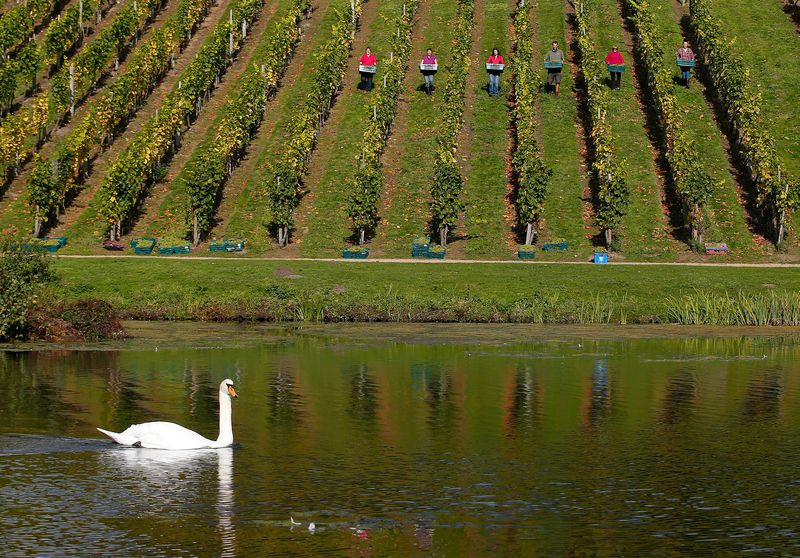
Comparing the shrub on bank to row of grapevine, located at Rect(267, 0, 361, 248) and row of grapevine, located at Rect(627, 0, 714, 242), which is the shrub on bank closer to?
row of grapevine, located at Rect(267, 0, 361, 248)

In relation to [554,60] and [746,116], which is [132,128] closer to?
[554,60]

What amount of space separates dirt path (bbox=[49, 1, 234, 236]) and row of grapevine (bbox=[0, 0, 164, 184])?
448cm

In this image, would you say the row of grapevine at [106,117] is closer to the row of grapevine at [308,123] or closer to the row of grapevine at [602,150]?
the row of grapevine at [308,123]

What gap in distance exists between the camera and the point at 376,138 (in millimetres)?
70750

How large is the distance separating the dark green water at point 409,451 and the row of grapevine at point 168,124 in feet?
76.6

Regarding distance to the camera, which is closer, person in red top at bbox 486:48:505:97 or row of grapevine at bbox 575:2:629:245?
row of grapevine at bbox 575:2:629:245

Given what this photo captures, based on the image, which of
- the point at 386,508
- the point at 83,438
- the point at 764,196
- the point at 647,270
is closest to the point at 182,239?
the point at 647,270

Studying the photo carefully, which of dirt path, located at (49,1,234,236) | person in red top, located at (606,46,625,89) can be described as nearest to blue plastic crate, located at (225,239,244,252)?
dirt path, located at (49,1,234,236)

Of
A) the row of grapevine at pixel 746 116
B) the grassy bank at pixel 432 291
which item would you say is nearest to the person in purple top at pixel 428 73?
the row of grapevine at pixel 746 116

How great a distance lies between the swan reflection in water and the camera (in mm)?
20391

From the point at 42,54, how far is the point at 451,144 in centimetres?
3545

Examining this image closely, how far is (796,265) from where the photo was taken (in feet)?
190

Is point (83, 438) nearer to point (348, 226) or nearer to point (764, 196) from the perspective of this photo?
point (348, 226)

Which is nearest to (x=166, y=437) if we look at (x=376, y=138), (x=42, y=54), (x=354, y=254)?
(x=354, y=254)
